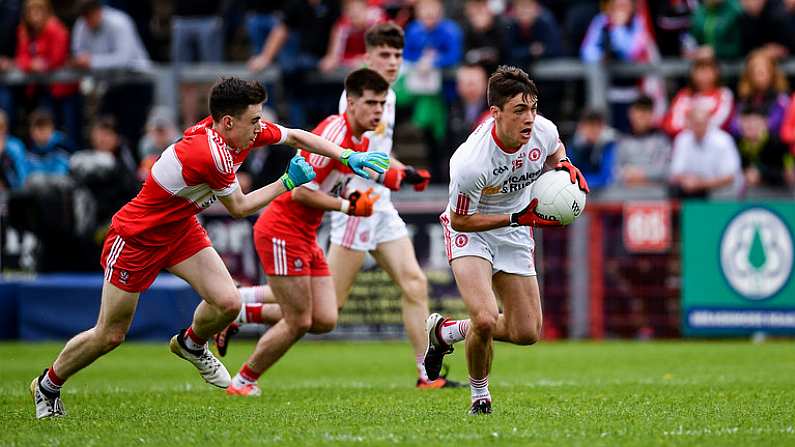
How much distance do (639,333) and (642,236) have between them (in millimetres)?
1245

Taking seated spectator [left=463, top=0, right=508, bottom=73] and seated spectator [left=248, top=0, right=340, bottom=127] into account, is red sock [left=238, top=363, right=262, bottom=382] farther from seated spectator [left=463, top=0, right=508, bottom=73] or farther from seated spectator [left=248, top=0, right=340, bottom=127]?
seated spectator [left=248, top=0, right=340, bottom=127]

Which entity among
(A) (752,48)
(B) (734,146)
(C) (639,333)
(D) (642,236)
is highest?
(A) (752,48)

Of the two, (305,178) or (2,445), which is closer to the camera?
(2,445)

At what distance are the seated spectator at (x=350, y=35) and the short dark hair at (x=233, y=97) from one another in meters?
9.01

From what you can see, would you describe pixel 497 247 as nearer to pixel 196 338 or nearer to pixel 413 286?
pixel 196 338

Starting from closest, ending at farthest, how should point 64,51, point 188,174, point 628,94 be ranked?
1. point 188,174
2. point 628,94
3. point 64,51

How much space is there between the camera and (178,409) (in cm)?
928

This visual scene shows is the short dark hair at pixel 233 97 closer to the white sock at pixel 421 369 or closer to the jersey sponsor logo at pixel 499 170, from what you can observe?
the jersey sponsor logo at pixel 499 170

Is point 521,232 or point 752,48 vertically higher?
point 752,48

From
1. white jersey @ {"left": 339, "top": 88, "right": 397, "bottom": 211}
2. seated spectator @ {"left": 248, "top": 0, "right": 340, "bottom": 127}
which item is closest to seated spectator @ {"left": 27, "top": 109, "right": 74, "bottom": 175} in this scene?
seated spectator @ {"left": 248, "top": 0, "right": 340, "bottom": 127}

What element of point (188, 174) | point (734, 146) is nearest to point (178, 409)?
point (188, 174)

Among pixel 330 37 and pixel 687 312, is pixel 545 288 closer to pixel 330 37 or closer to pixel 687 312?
pixel 687 312

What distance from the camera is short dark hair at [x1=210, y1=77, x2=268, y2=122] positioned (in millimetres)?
8914

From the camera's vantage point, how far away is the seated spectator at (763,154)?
16.0 m
